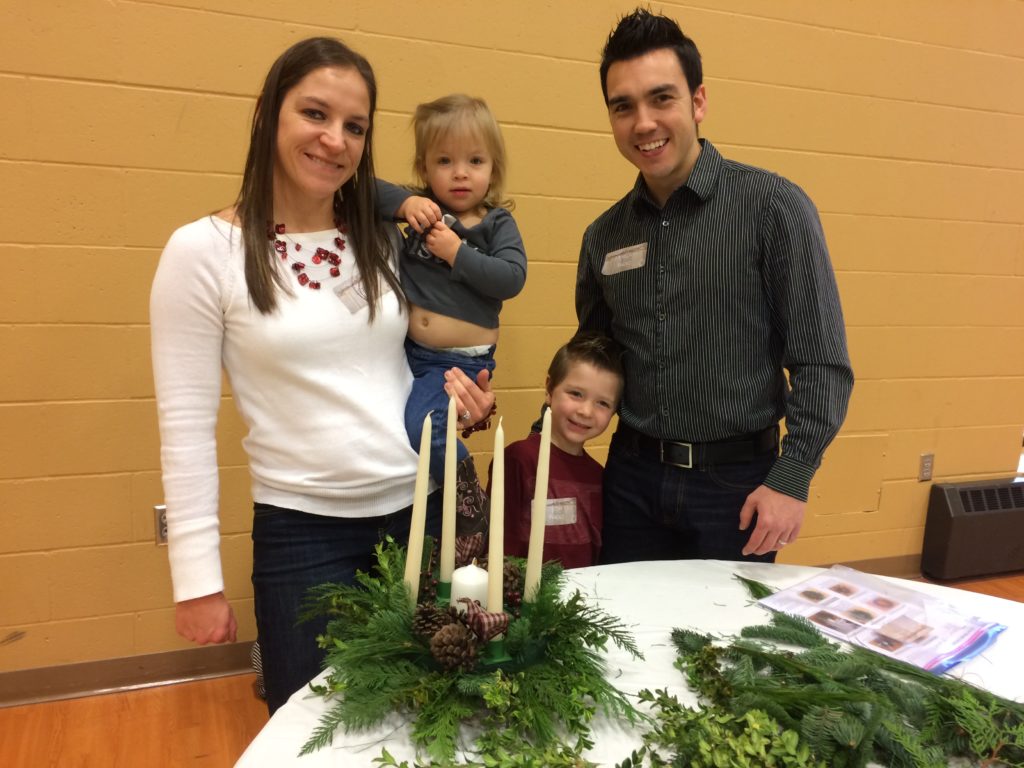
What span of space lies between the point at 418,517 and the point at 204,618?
2.09 ft

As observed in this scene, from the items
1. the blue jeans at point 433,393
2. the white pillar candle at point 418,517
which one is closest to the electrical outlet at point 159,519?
the blue jeans at point 433,393

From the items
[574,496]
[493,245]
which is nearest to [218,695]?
[574,496]

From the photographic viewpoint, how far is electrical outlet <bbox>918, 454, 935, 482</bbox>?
10.7ft

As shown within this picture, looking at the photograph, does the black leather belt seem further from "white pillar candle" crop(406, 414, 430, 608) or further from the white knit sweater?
"white pillar candle" crop(406, 414, 430, 608)

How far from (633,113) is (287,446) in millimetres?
1085

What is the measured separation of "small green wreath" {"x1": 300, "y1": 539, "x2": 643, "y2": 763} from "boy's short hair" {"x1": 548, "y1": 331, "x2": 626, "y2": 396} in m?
0.90

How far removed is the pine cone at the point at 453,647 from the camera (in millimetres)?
847

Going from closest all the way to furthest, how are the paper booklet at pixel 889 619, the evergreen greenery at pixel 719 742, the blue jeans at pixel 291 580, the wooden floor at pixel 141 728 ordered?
the evergreen greenery at pixel 719 742, the paper booklet at pixel 889 619, the blue jeans at pixel 291 580, the wooden floor at pixel 141 728

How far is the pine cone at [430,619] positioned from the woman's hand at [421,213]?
887mm

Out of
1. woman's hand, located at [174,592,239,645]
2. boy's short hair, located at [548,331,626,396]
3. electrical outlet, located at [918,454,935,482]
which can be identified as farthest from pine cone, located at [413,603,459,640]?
electrical outlet, located at [918,454,935,482]

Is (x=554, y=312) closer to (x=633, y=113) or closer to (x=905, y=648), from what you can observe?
(x=633, y=113)

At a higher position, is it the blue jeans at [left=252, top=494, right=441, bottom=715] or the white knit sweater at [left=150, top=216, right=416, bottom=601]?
the white knit sweater at [left=150, top=216, right=416, bottom=601]

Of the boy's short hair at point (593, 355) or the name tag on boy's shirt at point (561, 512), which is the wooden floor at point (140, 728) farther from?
the boy's short hair at point (593, 355)

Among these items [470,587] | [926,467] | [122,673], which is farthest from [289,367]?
[926,467]
